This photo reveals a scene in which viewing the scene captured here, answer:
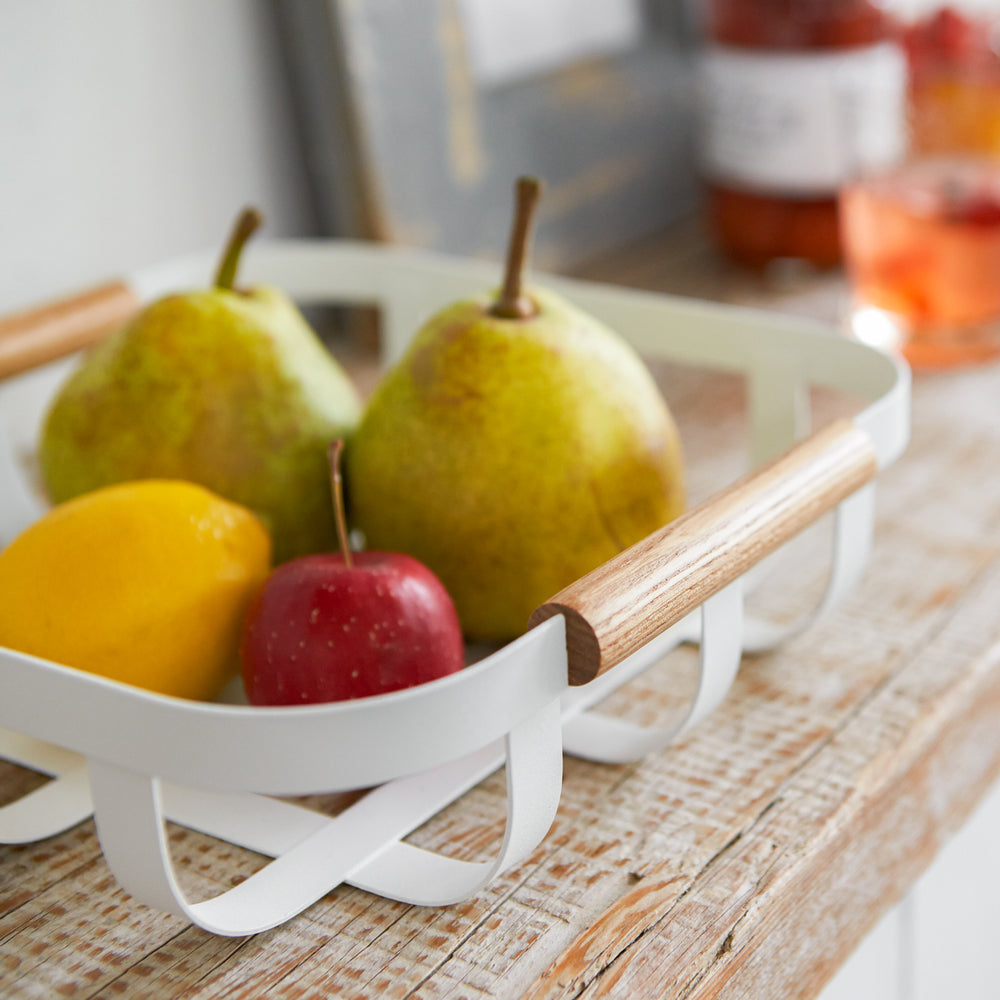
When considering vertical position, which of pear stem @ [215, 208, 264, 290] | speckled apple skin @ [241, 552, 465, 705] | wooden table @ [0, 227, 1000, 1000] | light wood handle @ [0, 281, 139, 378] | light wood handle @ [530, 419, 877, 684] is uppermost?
pear stem @ [215, 208, 264, 290]

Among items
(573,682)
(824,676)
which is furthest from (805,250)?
(573,682)

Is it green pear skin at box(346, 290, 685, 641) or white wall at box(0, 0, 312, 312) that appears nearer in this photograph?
green pear skin at box(346, 290, 685, 641)

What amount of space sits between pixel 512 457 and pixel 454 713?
127 millimetres

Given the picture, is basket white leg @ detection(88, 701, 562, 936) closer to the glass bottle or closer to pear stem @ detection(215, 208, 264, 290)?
pear stem @ detection(215, 208, 264, 290)

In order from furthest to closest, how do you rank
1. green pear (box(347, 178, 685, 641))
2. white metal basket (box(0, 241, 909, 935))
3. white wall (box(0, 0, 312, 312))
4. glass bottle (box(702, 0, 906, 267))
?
glass bottle (box(702, 0, 906, 267)) < white wall (box(0, 0, 312, 312)) < green pear (box(347, 178, 685, 641)) < white metal basket (box(0, 241, 909, 935))

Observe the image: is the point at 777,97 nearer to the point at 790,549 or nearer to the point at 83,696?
the point at 790,549

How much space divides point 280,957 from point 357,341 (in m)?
0.43

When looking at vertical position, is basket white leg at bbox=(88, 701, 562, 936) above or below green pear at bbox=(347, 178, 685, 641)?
below

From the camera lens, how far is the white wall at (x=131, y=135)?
0.54 meters

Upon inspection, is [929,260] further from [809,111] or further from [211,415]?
[211,415]

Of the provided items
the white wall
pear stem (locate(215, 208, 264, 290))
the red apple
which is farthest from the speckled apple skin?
the white wall

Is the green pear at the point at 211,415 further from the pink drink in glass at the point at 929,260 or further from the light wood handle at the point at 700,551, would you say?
the pink drink in glass at the point at 929,260

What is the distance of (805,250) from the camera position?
0.74 meters

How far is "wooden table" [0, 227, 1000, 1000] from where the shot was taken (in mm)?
275
